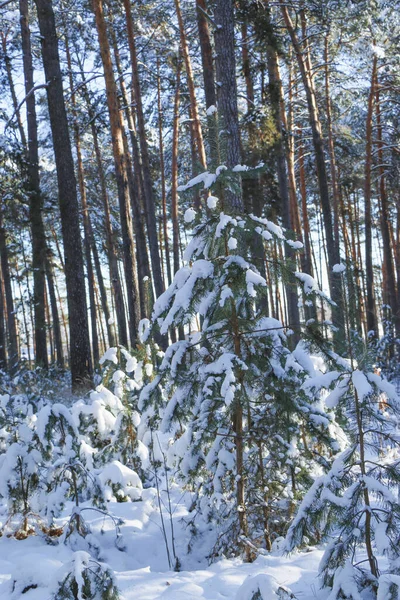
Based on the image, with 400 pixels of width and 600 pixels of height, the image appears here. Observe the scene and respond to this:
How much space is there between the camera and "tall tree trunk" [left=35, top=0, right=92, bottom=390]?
9992 mm

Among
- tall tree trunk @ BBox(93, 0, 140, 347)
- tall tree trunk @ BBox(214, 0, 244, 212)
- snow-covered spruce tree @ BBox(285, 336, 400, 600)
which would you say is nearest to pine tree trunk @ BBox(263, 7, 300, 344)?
tall tree trunk @ BBox(93, 0, 140, 347)

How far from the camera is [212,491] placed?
403 cm

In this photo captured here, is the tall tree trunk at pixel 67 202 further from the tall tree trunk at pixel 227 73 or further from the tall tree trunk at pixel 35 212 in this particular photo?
the tall tree trunk at pixel 227 73

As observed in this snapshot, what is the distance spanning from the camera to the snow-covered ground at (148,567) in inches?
123

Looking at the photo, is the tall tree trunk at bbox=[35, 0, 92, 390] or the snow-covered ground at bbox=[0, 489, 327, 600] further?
the tall tree trunk at bbox=[35, 0, 92, 390]

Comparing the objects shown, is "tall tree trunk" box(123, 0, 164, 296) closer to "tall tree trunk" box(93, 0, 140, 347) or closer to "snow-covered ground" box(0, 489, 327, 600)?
"tall tree trunk" box(93, 0, 140, 347)

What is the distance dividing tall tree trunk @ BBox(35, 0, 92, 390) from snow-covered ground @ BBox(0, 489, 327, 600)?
220 inches

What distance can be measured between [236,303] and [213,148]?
1.21m

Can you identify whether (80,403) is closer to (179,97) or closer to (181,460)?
(181,460)

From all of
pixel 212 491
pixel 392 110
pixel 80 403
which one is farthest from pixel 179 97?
pixel 212 491

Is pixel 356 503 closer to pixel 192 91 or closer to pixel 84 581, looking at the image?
pixel 84 581

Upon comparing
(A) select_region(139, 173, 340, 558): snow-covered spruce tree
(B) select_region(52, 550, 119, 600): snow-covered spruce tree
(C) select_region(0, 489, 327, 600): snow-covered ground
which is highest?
(A) select_region(139, 173, 340, 558): snow-covered spruce tree

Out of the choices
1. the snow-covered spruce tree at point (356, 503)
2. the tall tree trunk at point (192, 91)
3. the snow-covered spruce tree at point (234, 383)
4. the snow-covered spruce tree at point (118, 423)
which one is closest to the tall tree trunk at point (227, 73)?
the snow-covered spruce tree at point (118, 423)

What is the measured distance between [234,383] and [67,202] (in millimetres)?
7641
